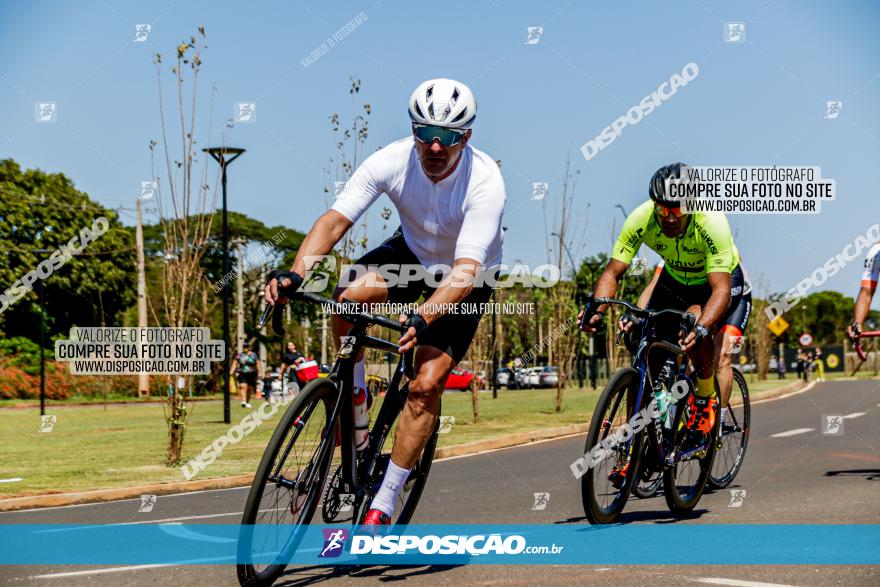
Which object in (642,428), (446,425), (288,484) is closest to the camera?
(288,484)

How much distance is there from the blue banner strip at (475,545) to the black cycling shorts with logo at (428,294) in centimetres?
94

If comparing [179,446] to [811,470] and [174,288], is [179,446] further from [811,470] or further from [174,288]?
[811,470]

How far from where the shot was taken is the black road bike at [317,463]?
450 cm

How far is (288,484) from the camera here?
4.70 meters

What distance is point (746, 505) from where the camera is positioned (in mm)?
7410

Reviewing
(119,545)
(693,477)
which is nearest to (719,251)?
(693,477)

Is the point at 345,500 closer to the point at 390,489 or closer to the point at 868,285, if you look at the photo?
the point at 390,489

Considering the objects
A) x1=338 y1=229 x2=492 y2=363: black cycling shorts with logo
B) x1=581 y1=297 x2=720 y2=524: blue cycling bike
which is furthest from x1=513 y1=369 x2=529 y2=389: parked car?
x1=338 y1=229 x2=492 y2=363: black cycling shorts with logo

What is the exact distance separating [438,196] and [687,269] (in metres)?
2.88

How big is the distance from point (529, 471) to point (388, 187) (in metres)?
5.84

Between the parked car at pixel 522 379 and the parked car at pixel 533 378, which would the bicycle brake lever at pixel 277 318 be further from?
the parked car at pixel 522 379

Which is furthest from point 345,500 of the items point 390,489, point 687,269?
point 687,269

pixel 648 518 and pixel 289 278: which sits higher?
pixel 289 278

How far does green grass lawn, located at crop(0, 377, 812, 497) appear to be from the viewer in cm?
1106
